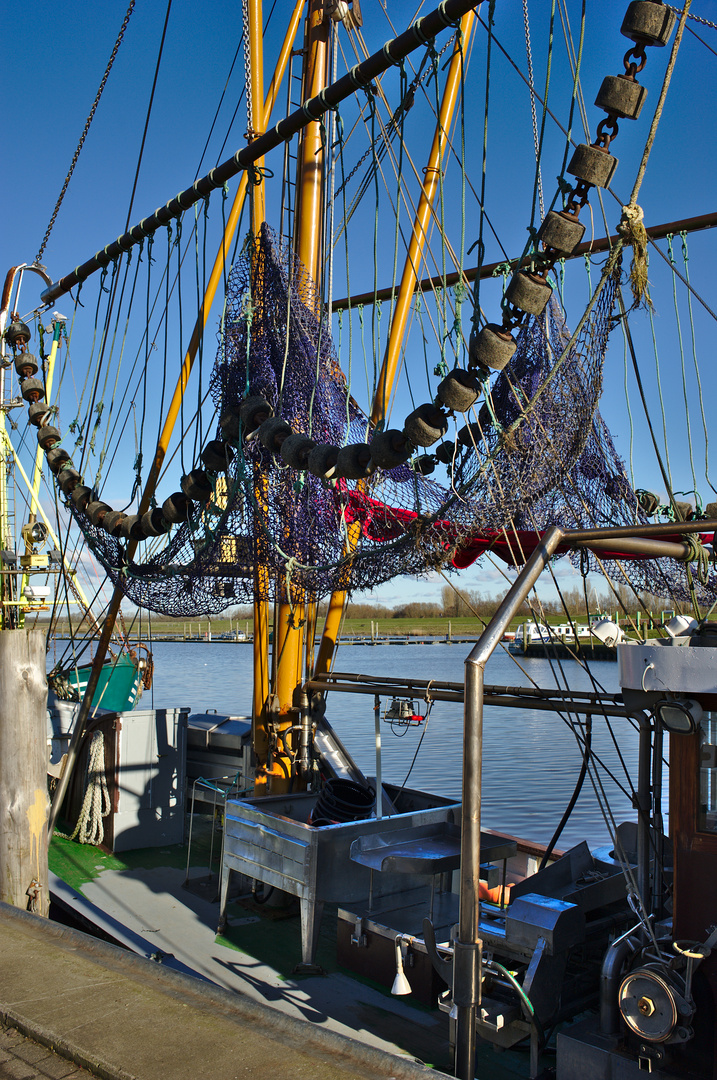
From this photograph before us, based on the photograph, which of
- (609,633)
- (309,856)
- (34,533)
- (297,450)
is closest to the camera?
(609,633)

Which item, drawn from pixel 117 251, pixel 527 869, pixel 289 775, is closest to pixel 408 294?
pixel 117 251

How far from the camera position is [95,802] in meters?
10.9

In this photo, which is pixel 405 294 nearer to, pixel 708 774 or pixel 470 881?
pixel 708 774

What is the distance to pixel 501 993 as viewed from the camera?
208 inches

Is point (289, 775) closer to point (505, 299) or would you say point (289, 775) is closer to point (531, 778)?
point (505, 299)

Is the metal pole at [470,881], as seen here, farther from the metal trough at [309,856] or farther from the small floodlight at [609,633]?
the metal trough at [309,856]

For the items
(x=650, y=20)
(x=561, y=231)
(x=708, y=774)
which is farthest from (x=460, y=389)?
(x=708, y=774)

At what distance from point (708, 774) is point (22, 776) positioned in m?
5.84

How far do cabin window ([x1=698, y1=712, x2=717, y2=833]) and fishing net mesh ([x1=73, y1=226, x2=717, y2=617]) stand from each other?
275cm

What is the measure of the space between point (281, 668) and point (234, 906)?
247 centimetres

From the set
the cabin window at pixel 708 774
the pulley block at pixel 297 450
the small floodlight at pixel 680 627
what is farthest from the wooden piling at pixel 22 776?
the cabin window at pixel 708 774

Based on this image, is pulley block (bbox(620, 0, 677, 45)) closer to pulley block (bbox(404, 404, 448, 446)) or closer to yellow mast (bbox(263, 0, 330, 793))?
pulley block (bbox(404, 404, 448, 446))

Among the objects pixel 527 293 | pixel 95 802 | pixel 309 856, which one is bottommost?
pixel 95 802

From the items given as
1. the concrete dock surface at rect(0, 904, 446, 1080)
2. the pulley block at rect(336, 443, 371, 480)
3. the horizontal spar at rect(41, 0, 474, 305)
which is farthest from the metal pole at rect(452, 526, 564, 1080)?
the horizontal spar at rect(41, 0, 474, 305)
